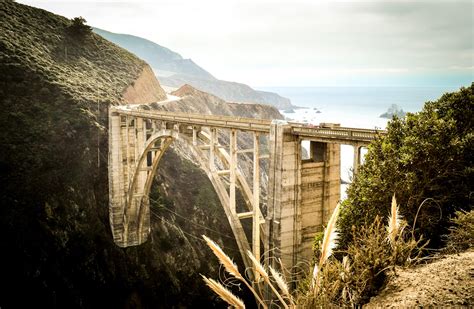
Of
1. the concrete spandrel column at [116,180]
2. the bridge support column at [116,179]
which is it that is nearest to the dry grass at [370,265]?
the bridge support column at [116,179]

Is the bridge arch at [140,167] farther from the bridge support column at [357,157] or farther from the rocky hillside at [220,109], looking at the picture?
the rocky hillside at [220,109]

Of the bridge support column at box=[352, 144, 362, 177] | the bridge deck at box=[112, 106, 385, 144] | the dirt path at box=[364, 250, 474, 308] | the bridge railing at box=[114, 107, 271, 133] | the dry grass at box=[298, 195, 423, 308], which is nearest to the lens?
the dirt path at box=[364, 250, 474, 308]

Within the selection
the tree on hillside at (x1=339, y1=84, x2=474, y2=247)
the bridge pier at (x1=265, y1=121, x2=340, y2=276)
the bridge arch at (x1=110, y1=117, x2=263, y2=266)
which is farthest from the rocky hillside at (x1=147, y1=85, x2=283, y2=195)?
the tree on hillside at (x1=339, y1=84, x2=474, y2=247)

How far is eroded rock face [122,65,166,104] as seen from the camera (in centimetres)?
4845

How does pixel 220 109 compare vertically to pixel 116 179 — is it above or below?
above

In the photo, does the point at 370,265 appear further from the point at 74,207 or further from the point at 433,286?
the point at 74,207

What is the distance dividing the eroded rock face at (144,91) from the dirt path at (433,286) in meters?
44.3

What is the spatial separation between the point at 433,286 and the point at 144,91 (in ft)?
178

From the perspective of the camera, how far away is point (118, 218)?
1248 inches

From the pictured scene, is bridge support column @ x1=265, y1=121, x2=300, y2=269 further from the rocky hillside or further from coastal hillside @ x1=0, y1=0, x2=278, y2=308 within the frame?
the rocky hillside

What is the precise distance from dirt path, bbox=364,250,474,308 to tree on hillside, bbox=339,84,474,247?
4183 millimetres

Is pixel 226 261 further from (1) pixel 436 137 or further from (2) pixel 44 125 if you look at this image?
(2) pixel 44 125

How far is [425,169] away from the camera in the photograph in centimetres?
986

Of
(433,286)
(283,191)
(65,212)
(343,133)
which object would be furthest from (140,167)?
(433,286)
